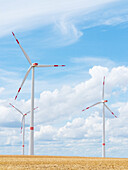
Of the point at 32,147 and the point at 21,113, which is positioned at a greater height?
the point at 21,113

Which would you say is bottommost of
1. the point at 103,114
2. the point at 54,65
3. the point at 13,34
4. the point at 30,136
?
the point at 30,136

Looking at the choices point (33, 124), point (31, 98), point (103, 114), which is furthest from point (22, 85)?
point (103, 114)

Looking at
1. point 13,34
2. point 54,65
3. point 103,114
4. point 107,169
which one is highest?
point 13,34

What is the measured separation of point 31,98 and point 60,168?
37304 mm

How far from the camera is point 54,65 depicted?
3034 inches

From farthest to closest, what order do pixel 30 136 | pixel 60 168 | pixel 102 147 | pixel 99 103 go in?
pixel 99 103 → pixel 102 147 → pixel 30 136 → pixel 60 168

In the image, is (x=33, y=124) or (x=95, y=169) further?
(x=33, y=124)

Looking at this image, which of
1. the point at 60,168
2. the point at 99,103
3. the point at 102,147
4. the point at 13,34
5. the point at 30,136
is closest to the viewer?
the point at 60,168

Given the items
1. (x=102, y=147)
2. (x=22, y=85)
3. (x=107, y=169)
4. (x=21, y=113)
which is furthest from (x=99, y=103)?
(x=107, y=169)

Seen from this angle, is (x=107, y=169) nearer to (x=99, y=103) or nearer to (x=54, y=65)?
(x=54, y=65)

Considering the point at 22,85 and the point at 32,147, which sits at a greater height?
the point at 22,85

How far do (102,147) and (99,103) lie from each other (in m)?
14.2

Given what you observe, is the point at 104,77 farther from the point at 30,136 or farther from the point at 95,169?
the point at 95,169

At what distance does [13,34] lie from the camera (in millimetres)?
75938
